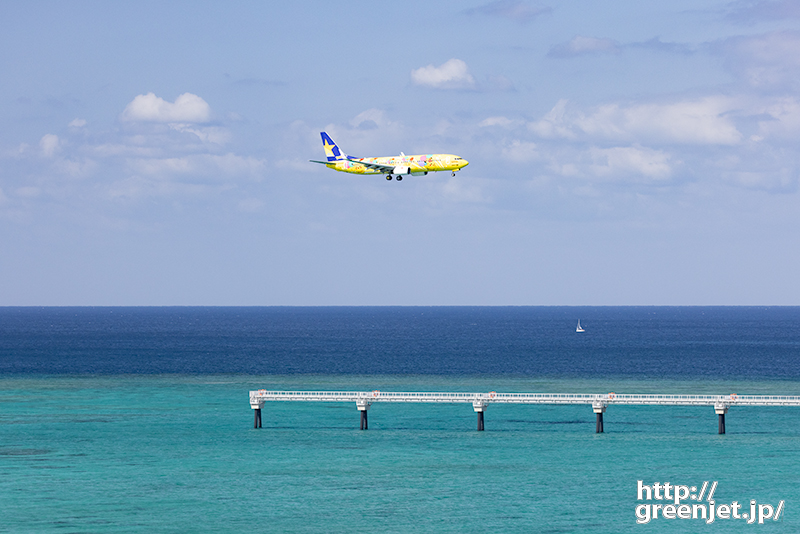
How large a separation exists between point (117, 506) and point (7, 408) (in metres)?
49.0

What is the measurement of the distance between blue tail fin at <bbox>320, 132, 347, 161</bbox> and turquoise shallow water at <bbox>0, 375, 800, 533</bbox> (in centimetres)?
2406

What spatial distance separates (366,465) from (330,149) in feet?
89.7

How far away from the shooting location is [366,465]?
7869cm

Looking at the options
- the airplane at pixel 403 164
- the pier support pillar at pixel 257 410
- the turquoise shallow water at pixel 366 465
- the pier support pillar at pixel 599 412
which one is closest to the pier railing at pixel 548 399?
the pier support pillar at pixel 257 410

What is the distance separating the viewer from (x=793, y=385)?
13450 cm

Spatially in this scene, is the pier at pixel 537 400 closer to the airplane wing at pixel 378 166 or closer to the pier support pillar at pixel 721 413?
the pier support pillar at pixel 721 413

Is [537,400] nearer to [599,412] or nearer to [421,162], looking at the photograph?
[599,412]

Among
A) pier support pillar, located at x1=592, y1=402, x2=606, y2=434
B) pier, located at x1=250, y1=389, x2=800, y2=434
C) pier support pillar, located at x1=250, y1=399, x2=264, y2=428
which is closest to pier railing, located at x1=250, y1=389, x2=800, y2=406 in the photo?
pier, located at x1=250, y1=389, x2=800, y2=434

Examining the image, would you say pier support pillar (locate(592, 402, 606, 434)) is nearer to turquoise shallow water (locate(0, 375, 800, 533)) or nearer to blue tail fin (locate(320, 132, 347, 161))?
turquoise shallow water (locate(0, 375, 800, 533))

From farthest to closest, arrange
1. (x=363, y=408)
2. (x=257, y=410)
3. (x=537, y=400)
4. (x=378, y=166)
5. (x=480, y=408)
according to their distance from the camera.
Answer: (x=257, y=410)
(x=363, y=408)
(x=480, y=408)
(x=537, y=400)
(x=378, y=166)

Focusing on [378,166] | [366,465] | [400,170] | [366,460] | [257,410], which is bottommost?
[366,465]

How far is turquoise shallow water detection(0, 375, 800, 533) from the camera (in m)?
63.6

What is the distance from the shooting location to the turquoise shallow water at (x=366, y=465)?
63625 millimetres

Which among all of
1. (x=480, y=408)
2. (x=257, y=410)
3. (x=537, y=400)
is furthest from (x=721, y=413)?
(x=257, y=410)
